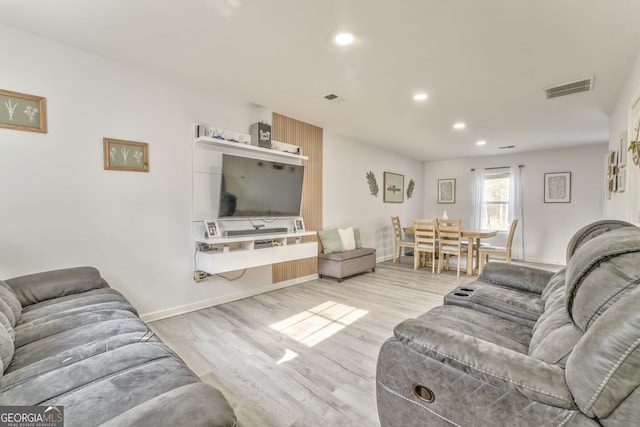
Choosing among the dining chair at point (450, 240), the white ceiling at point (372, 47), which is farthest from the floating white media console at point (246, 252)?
the dining chair at point (450, 240)

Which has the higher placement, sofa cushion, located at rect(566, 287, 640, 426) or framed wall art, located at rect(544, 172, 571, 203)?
framed wall art, located at rect(544, 172, 571, 203)

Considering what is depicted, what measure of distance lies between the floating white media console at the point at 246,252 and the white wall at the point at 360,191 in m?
1.18

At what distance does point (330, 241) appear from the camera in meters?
4.62

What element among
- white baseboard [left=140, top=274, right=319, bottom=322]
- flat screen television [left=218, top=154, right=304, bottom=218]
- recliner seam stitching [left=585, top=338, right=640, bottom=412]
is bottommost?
white baseboard [left=140, top=274, right=319, bottom=322]

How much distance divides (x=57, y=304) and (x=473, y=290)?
288cm

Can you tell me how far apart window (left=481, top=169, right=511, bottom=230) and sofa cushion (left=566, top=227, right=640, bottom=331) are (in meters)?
6.41

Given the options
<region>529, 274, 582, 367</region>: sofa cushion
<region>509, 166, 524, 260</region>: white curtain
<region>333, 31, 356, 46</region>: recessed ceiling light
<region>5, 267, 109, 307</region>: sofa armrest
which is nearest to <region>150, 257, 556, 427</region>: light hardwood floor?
<region>5, 267, 109, 307</region>: sofa armrest

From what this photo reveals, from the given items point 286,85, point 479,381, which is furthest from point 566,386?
point 286,85

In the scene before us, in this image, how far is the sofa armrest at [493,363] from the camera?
2.79 feet

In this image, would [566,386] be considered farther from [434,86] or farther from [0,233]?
[0,233]

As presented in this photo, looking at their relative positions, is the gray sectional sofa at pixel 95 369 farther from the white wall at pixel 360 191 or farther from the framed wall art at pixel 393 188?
the framed wall art at pixel 393 188

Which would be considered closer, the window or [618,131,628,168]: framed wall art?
[618,131,628,168]: framed wall art

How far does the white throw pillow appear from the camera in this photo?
4.80 meters

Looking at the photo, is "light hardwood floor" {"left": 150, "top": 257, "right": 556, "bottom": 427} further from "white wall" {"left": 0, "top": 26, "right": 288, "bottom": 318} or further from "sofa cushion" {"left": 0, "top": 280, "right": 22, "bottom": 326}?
"sofa cushion" {"left": 0, "top": 280, "right": 22, "bottom": 326}
